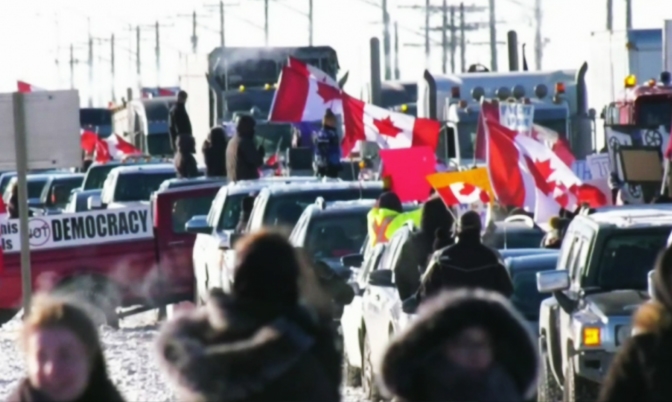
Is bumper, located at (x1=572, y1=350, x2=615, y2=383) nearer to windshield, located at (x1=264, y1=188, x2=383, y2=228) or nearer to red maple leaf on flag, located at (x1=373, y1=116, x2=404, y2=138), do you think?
windshield, located at (x1=264, y1=188, x2=383, y2=228)

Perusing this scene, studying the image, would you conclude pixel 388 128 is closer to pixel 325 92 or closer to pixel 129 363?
pixel 325 92

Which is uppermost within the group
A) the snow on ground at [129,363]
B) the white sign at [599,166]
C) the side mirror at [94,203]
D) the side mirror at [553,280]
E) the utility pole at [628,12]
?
the utility pole at [628,12]

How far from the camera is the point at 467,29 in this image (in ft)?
321

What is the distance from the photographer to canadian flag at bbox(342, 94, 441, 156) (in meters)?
25.5

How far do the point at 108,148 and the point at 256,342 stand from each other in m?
43.1

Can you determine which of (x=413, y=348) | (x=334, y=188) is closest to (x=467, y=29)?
(x=334, y=188)

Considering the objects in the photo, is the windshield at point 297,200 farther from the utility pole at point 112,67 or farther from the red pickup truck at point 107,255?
the utility pole at point 112,67

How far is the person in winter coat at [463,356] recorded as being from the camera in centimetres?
601

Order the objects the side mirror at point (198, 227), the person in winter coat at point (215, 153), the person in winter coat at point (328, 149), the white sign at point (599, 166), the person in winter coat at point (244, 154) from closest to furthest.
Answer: the side mirror at point (198, 227), the white sign at point (599, 166), the person in winter coat at point (244, 154), the person in winter coat at point (328, 149), the person in winter coat at point (215, 153)

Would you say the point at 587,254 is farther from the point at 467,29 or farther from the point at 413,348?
the point at 467,29

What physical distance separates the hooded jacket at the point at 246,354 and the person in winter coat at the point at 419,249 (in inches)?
319

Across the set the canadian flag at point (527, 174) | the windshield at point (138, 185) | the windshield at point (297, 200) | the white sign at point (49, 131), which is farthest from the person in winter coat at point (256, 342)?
the windshield at point (138, 185)

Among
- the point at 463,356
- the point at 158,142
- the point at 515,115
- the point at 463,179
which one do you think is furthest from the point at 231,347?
the point at 158,142

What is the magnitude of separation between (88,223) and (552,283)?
1157 centimetres
